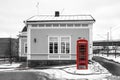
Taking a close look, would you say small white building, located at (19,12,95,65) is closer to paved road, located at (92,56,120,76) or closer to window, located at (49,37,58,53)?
window, located at (49,37,58,53)

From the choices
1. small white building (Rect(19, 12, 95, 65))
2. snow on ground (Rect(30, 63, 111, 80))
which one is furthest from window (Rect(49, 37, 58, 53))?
snow on ground (Rect(30, 63, 111, 80))

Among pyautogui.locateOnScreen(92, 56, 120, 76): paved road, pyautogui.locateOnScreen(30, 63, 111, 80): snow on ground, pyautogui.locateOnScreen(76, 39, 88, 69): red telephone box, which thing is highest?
pyautogui.locateOnScreen(76, 39, 88, 69): red telephone box

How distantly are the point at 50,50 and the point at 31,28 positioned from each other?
3.16 meters

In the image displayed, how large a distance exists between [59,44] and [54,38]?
0.84 metres

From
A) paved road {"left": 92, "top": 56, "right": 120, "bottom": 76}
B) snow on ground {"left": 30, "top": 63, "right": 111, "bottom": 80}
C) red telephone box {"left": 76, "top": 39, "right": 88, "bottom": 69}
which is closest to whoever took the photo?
snow on ground {"left": 30, "top": 63, "right": 111, "bottom": 80}

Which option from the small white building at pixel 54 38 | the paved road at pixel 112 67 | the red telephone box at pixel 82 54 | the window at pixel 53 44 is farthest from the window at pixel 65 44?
the red telephone box at pixel 82 54

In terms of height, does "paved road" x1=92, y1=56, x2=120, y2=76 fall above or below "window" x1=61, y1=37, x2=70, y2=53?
below

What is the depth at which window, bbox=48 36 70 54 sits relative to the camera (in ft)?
68.8

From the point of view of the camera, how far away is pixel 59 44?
68.9ft

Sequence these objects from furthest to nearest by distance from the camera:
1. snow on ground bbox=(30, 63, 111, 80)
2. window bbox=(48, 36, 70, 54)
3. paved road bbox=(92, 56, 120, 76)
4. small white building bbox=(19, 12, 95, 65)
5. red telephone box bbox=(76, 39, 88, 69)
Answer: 1. window bbox=(48, 36, 70, 54)
2. small white building bbox=(19, 12, 95, 65)
3. red telephone box bbox=(76, 39, 88, 69)
4. paved road bbox=(92, 56, 120, 76)
5. snow on ground bbox=(30, 63, 111, 80)

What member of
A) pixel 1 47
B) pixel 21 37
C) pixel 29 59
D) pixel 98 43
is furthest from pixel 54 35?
pixel 98 43

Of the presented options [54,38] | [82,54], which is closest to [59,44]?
[54,38]

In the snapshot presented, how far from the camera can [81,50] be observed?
1590 centimetres

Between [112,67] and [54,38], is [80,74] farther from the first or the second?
[54,38]
